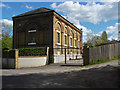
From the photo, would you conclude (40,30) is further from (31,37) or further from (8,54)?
(8,54)

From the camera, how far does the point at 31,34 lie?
1936 cm

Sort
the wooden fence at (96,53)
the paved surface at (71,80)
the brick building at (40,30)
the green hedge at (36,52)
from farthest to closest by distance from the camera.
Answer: the brick building at (40,30) → the green hedge at (36,52) → the wooden fence at (96,53) → the paved surface at (71,80)

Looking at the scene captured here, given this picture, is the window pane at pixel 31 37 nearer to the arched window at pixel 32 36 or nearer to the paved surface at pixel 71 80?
the arched window at pixel 32 36

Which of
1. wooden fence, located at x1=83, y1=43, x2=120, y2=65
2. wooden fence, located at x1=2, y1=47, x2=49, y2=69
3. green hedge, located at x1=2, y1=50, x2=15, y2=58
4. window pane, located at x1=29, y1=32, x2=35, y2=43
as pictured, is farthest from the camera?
window pane, located at x1=29, y1=32, x2=35, y2=43

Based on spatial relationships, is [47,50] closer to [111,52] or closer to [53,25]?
[53,25]

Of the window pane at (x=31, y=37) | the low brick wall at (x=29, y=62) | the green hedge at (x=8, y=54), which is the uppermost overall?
the window pane at (x=31, y=37)

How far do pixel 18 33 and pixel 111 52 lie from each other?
51.6 ft

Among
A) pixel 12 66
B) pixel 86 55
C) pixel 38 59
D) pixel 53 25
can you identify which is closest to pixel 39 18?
pixel 53 25

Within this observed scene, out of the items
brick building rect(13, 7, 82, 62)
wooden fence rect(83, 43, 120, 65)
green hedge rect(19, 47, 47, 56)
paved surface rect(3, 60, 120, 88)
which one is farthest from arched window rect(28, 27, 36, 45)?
paved surface rect(3, 60, 120, 88)

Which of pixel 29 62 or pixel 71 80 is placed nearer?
pixel 71 80

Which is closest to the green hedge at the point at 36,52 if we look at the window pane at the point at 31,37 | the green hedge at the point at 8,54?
the green hedge at the point at 8,54

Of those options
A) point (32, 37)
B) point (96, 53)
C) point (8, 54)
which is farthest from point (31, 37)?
point (96, 53)

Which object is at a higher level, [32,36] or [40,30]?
[40,30]

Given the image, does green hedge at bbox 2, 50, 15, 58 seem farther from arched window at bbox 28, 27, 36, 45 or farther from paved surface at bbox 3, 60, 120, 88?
paved surface at bbox 3, 60, 120, 88
